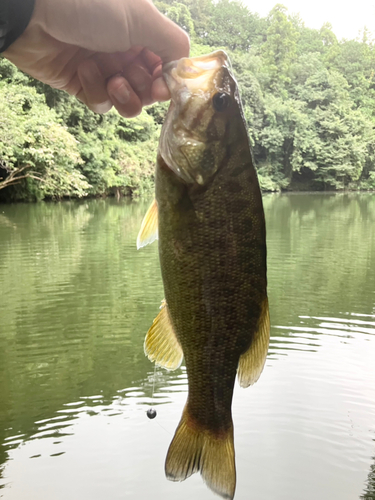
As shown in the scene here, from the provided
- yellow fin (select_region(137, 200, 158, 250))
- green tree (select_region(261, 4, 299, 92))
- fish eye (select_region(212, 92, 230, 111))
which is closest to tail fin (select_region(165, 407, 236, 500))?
yellow fin (select_region(137, 200, 158, 250))

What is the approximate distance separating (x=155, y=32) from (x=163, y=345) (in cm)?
124

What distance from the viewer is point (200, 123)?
5.35 feet

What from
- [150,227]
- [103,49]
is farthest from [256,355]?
[103,49]

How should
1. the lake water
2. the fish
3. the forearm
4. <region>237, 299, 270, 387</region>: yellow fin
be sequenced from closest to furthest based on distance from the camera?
1. the fish
2. <region>237, 299, 270, 387</region>: yellow fin
3. the forearm
4. the lake water

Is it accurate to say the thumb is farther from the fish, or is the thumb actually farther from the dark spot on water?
the dark spot on water

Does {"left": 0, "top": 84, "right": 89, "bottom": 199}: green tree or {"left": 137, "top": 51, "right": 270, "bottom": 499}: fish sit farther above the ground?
{"left": 0, "top": 84, "right": 89, "bottom": 199}: green tree

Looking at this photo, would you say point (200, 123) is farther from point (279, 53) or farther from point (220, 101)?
point (279, 53)

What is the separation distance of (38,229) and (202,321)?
1583 centimetres

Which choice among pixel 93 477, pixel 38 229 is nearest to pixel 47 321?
pixel 93 477

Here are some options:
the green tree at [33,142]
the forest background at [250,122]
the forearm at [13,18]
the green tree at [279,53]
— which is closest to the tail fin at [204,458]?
the forearm at [13,18]

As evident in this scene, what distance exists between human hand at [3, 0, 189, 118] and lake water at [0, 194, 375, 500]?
71.0 inches

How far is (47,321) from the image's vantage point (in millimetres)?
7590

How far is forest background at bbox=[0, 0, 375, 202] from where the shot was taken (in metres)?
24.3

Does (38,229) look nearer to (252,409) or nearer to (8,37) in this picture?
(252,409)
